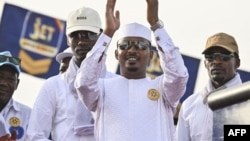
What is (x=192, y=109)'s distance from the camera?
17.1 ft

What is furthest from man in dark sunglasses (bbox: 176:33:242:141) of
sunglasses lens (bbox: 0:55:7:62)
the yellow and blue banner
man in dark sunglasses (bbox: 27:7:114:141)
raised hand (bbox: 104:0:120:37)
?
the yellow and blue banner

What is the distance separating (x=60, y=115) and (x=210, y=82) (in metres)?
1.44

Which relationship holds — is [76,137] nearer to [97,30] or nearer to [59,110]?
[59,110]

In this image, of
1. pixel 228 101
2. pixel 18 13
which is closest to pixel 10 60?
pixel 228 101

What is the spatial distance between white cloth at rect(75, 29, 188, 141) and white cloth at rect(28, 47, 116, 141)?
0.46 metres

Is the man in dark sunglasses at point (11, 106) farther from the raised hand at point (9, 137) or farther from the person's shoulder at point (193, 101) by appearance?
the person's shoulder at point (193, 101)

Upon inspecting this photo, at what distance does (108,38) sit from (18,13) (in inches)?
285

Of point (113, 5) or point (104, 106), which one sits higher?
point (113, 5)

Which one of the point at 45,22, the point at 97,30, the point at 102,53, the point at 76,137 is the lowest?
the point at 76,137

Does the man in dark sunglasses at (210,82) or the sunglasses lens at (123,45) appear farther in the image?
the man in dark sunglasses at (210,82)

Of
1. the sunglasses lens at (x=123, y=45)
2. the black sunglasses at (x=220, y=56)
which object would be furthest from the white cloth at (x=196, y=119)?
the sunglasses lens at (x=123, y=45)

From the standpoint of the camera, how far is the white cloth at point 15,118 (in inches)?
196

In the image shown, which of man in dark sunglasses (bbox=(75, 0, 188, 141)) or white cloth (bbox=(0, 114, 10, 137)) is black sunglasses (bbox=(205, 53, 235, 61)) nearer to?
man in dark sunglasses (bbox=(75, 0, 188, 141))

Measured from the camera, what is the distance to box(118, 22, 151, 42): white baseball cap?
4.36 m
